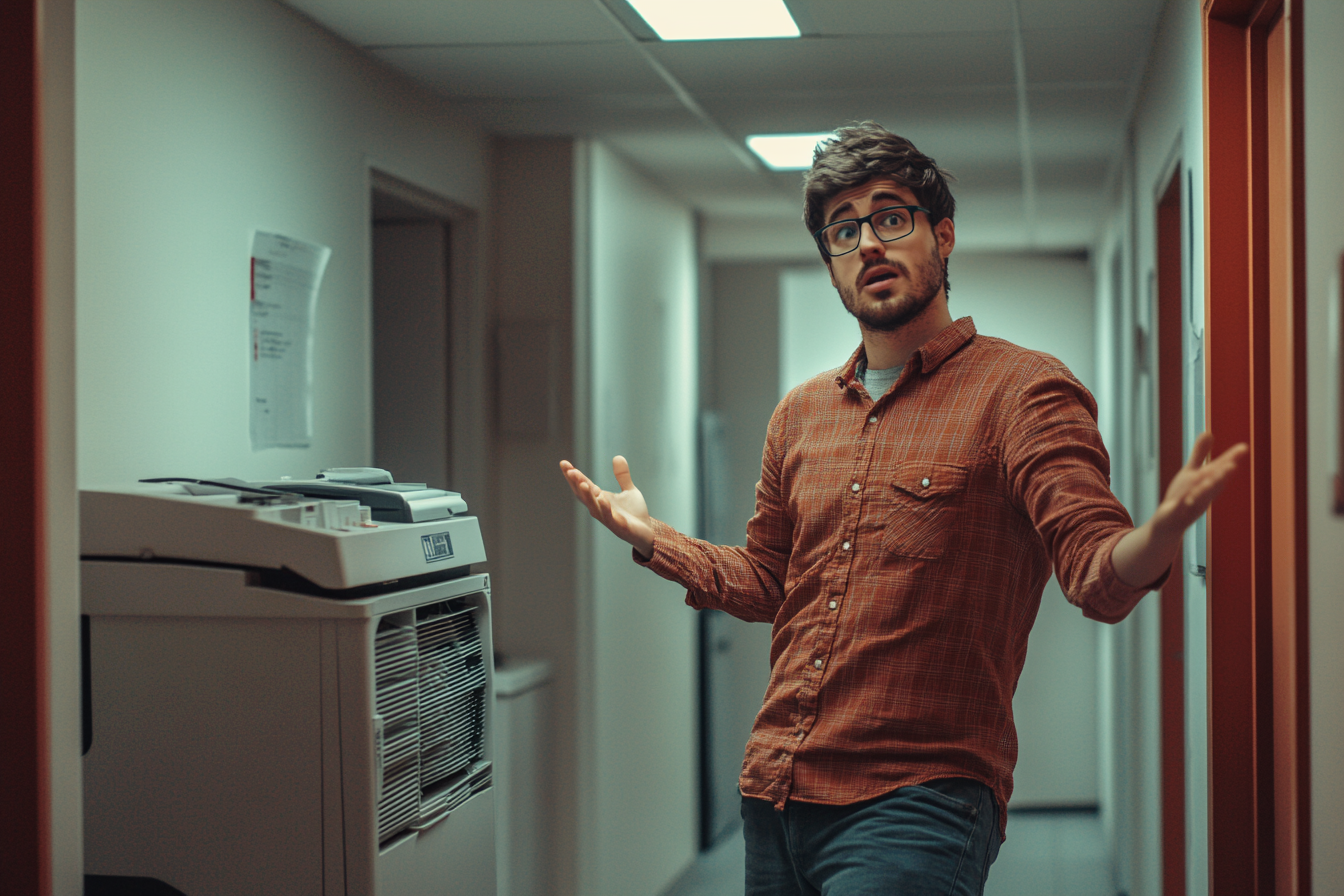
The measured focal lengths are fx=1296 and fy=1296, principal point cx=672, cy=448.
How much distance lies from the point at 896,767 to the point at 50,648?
94 cm

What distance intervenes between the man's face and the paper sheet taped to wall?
1.16 meters

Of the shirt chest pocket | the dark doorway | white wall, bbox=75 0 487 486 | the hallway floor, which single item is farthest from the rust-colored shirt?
the hallway floor

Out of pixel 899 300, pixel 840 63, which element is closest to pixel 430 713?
pixel 899 300

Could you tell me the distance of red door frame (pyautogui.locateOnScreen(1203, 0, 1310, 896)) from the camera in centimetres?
159

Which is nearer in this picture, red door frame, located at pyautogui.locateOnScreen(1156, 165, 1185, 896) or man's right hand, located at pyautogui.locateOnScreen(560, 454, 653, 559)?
man's right hand, located at pyautogui.locateOnScreen(560, 454, 653, 559)

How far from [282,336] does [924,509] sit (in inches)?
54.3

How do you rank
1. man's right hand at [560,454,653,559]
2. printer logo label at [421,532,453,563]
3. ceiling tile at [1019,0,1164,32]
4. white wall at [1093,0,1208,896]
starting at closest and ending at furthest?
man's right hand at [560,454,653,559] < printer logo label at [421,532,453,563] < white wall at [1093,0,1208,896] < ceiling tile at [1019,0,1164,32]

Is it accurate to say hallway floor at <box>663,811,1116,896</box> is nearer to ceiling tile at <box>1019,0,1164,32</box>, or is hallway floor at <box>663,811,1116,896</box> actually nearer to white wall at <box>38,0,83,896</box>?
ceiling tile at <box>1019,0,1164,32</box>

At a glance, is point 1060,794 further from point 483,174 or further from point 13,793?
point 13,793

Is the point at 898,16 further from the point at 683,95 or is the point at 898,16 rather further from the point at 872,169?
the point at 872,169

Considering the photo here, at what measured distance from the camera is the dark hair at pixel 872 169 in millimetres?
1604

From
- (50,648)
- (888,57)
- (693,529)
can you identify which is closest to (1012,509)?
(50,648)

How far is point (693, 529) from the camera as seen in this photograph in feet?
16.2

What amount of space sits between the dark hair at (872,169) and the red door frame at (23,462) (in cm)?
90
